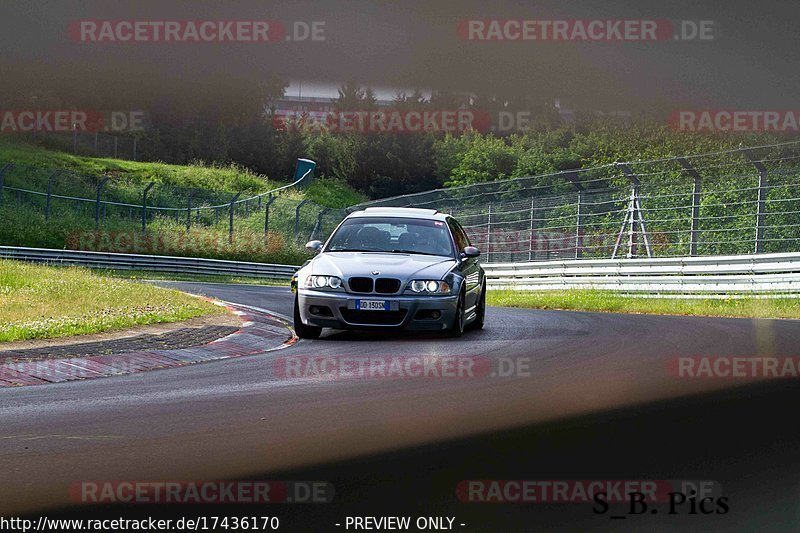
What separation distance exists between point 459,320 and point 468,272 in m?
0.95

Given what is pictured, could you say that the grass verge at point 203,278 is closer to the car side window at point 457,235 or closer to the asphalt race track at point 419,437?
the car side window at point 457,235

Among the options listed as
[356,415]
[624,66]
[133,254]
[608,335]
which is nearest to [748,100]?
[624,66]

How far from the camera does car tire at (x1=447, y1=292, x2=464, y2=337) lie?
45.4 ft

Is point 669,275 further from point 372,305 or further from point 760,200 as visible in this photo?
point 372,305

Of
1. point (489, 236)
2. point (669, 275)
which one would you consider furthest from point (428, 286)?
point (489, 236)

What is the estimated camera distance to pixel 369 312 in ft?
43.7

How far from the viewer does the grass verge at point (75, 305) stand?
12.5 metres

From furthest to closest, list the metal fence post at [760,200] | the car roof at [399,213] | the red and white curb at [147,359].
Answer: the metal fence post at [760,200] → the car roof at [399,213] → the red and white curb at [147,359]

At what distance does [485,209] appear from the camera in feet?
110

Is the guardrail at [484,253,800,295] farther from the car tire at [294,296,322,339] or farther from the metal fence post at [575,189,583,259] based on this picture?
the car tire at [294,296,322,339]

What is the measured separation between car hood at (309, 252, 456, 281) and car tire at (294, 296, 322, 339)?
0.45 metres

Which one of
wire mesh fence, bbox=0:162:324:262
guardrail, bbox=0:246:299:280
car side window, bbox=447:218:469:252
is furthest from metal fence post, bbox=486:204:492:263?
car side window, bbox=447:218:469:252

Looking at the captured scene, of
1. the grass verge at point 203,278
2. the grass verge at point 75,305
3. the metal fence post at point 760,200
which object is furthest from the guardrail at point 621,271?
the grass verge at point 75,305

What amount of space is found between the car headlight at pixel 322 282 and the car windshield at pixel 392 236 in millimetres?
1252
